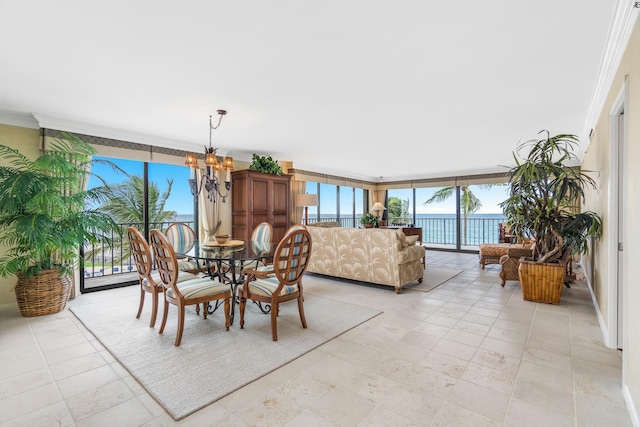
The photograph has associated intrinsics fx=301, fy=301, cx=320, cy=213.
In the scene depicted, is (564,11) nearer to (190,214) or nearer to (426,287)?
(426,287)

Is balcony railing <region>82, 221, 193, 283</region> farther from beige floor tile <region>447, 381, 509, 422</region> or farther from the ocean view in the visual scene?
beige floor tile <region>447, 381, 509, 422</region>

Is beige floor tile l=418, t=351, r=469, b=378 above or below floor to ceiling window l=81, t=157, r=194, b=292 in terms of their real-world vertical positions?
below

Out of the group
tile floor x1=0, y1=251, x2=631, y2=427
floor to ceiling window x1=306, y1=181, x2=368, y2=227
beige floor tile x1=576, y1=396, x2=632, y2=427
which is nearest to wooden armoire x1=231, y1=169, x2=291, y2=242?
floor to ceiling window x1=306, y1=181, x2=368, y2=227

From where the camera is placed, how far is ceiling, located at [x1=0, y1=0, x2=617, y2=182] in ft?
6.10

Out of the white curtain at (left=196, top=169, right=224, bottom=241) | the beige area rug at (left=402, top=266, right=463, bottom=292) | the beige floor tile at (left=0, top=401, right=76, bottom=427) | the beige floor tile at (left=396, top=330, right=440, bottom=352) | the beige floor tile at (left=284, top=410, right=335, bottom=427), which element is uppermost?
the white curtain at (left=196, top=169, right=224, bottom=241)

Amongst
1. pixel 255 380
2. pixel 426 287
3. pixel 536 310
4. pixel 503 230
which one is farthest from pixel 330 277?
pixel 503 230

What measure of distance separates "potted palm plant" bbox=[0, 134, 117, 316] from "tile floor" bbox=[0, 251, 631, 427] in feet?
1.17

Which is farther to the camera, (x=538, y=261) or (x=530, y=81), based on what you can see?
(x=538, y=261)

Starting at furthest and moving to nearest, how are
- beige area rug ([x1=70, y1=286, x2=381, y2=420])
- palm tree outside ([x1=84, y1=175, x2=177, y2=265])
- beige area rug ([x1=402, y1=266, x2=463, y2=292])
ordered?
palm tree outside ([x1=84, y1=175, x2=177, y2=265]) → beige area rug ([x1=402, y1=266, x2=463, y2=292]) → beige area rug ([x1=70, y1=286, x2=381, y2=420])

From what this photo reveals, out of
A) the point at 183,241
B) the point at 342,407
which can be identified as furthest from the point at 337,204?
the point at 342,407

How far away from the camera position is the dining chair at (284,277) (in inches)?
105

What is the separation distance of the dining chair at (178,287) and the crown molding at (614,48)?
134 inches

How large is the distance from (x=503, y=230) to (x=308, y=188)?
5.06 m

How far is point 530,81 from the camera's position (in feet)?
9.30
